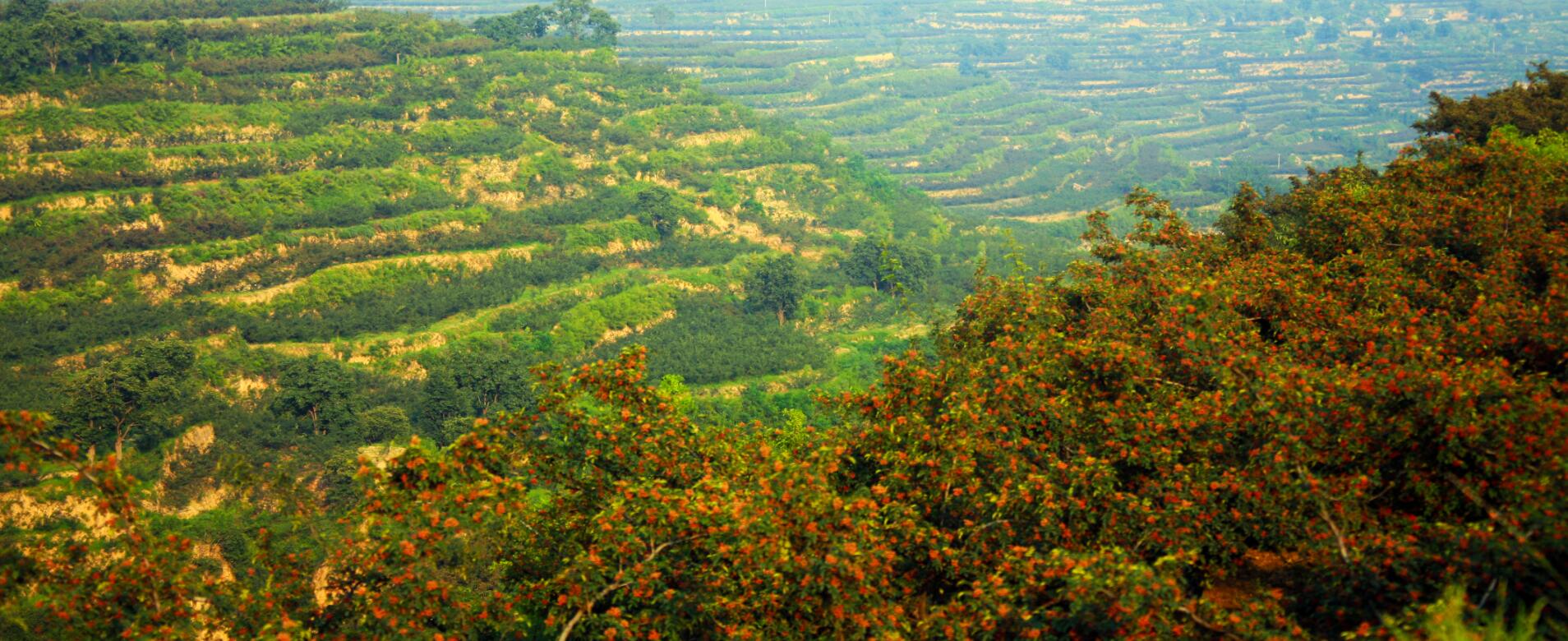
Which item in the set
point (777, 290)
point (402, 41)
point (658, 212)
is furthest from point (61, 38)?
point (777, 290)

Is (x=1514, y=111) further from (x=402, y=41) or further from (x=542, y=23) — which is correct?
(x=542, y=23)

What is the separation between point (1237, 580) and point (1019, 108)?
11950 centimetres

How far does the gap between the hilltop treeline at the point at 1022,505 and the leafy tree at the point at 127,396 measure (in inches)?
883

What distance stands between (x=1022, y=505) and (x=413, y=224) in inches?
1702

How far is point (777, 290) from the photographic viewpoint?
5022cm

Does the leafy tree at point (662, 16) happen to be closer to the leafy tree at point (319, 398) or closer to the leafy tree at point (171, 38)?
the leafy tree at point (171, 38)

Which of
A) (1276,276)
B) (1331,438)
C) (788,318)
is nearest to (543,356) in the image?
(788,318)

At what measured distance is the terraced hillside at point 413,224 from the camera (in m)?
41.1

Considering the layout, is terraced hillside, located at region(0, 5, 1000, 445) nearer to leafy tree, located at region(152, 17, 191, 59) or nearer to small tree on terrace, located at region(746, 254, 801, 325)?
small tree on terrace, located at region(746, 254, 801, 325)

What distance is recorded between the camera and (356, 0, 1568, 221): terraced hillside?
10669 cm

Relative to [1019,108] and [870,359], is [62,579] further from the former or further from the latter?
[1019,108]

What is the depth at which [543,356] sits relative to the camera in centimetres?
4272

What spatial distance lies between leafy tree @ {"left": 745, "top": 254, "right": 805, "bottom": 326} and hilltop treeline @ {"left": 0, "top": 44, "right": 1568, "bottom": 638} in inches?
1372

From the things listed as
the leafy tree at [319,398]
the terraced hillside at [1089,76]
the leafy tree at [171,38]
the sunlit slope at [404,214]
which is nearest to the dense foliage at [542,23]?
the sunlit slope at [404,214]
